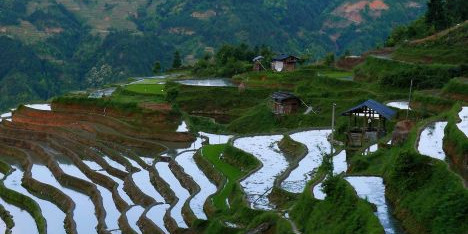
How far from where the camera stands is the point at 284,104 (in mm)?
39719

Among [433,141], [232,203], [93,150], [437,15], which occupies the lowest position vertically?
[93,150]

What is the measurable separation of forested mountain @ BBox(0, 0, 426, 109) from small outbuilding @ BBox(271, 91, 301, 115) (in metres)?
49.9

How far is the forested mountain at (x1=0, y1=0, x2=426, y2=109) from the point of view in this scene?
94.1m

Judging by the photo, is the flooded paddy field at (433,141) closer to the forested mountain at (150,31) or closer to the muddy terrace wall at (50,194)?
the muddy terrace wall at (50,194)

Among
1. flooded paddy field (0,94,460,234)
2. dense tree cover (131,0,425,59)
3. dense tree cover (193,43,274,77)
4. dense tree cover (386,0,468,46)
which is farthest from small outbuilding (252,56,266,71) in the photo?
dense tree cover (131,0,425,59)

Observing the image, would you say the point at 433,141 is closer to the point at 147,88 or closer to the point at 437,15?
the point at 437,15

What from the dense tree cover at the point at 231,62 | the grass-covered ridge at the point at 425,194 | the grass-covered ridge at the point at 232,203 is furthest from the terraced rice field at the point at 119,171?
the dense tree cover at the point at 231,62

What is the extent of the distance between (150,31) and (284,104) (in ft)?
282

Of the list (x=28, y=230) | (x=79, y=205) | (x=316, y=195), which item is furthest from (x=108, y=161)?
(x=316, y=195)

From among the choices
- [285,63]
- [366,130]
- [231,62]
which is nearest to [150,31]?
[231,62]

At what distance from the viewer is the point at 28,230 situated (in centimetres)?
2289

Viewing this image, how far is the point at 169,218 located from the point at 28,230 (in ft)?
17.1

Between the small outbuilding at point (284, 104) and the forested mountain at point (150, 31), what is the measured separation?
49.9 m

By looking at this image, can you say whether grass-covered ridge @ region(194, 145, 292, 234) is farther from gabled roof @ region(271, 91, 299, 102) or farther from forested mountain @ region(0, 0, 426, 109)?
forested mountain @ region(0, 0, 426, 109)
